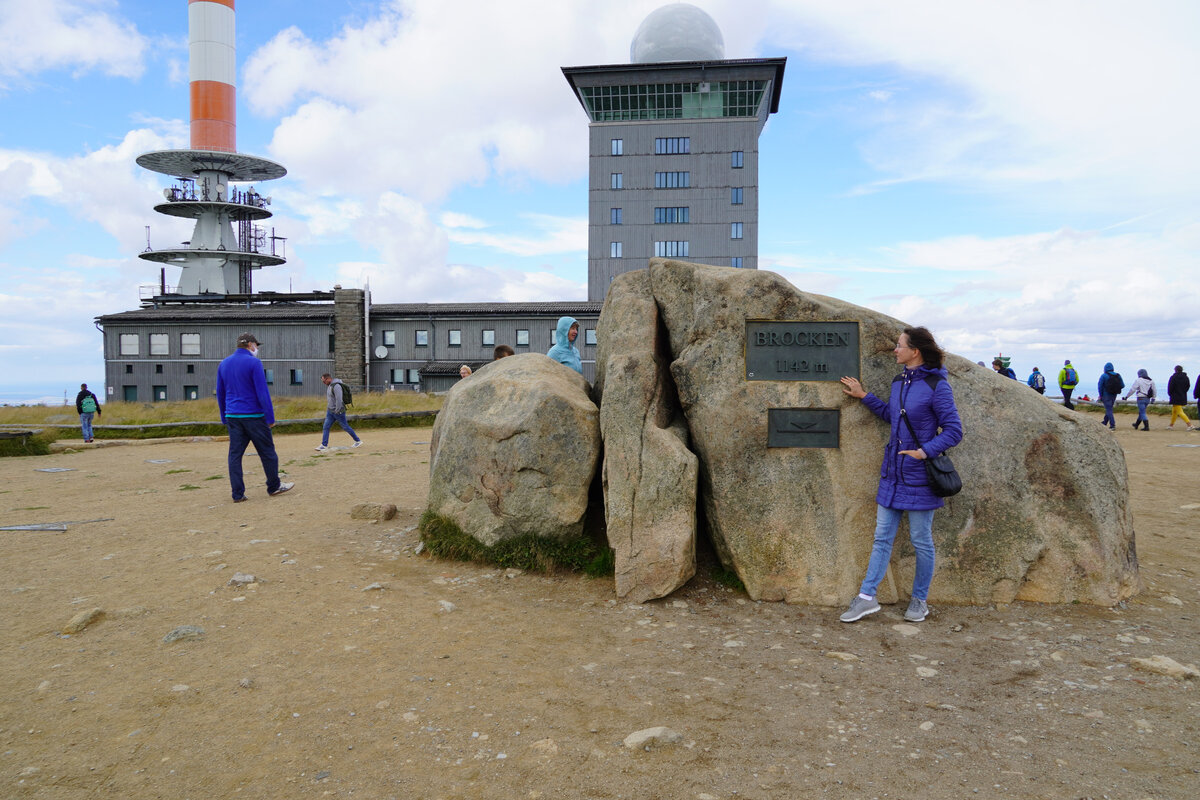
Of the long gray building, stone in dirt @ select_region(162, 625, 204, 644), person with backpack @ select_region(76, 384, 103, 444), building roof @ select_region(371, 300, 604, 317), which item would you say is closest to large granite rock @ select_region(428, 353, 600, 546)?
stone in dirt @ select_region(162, 625, 204, 644)

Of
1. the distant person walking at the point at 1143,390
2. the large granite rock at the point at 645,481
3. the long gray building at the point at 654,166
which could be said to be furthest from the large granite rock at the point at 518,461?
the long gray building at the point at 654,166

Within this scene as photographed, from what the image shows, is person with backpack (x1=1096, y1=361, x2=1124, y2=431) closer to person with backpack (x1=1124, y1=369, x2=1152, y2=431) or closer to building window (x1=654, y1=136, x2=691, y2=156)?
person with backpack (x1=1124, y1=369, x2=1152, y2=431)

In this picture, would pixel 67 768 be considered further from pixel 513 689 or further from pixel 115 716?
pixel 513 689

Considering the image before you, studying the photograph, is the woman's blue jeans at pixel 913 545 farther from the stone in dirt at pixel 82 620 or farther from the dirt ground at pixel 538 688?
the stone in dirt at pixel 82 620

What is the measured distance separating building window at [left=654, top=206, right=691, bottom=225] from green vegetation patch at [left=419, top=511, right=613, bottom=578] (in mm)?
51040

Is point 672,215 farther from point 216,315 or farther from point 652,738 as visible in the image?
point 652,738

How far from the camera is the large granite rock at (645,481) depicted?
6.34 metres

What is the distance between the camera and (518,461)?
23.2 feet

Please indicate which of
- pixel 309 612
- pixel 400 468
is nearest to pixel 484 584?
pixel 309 612

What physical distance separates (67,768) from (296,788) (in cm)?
133

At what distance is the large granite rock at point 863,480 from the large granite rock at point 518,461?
0.53 metres

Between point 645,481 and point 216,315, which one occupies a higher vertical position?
point 216,315

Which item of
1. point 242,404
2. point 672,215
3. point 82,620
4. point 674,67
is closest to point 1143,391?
point 242,404

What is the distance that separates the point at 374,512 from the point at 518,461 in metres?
3.36
